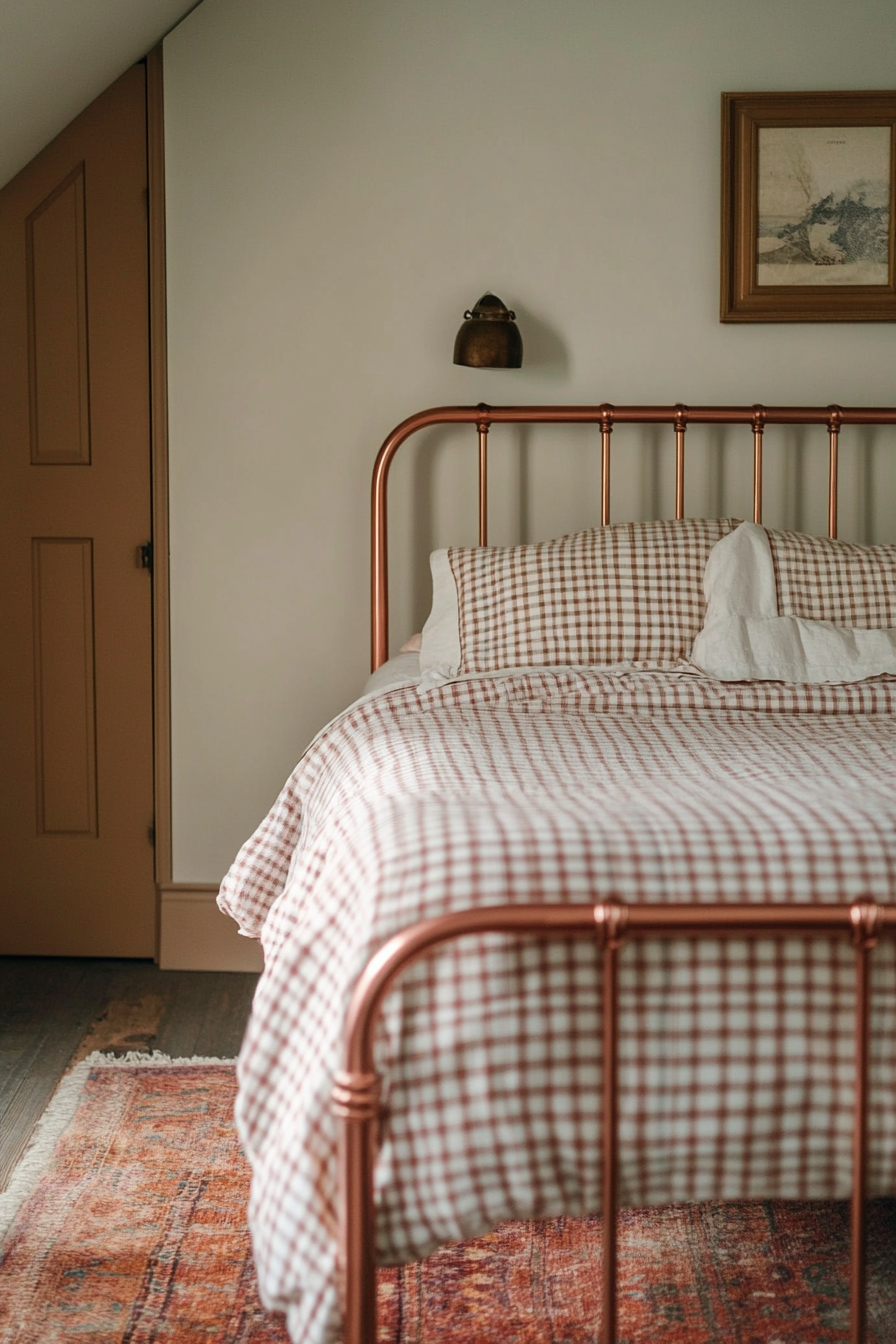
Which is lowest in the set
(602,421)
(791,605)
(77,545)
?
(791,605)

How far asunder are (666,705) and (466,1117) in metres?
1.08

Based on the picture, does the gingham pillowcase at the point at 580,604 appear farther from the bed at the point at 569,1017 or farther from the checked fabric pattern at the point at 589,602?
the bed at the point at 569,1017

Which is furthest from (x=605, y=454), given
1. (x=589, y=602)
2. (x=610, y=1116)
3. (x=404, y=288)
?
(x=610, y=1116)

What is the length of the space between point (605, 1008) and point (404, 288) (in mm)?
2004

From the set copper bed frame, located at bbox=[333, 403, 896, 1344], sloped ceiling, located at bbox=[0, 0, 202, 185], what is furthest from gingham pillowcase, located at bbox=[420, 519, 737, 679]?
sloped ceiling, located at bbox=[0, 0, 202, 185]

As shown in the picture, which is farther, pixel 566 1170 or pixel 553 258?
pixel 553 258

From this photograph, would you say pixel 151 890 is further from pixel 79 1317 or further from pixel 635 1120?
pixel 635 1120

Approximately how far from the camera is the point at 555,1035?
3.69 ft

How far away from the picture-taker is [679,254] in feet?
8.88

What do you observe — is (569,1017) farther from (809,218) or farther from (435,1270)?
(809,218)

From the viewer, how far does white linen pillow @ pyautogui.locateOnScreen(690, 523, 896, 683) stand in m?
2.13

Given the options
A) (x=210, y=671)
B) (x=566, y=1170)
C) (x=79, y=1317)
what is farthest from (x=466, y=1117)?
(x=210, y=671)

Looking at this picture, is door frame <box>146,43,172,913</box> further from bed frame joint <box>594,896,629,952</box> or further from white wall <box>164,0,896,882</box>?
bed frame joint <box>594,896,629,952</box>

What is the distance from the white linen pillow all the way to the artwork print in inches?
28.8
